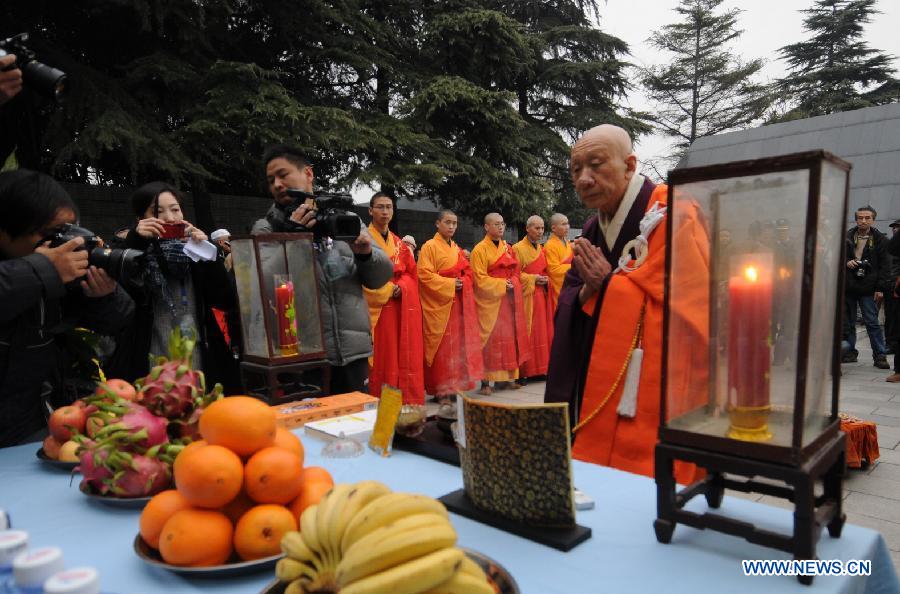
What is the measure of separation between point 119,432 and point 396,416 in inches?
24.0

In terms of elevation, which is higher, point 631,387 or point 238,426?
point 238,426

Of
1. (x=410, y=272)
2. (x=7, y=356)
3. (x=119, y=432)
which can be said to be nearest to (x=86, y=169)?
(x=410, y=272)

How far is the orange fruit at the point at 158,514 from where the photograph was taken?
972 millimetres

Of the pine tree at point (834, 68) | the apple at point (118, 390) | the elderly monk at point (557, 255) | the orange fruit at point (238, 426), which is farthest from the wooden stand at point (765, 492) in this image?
the pine tree at point (834, 68)

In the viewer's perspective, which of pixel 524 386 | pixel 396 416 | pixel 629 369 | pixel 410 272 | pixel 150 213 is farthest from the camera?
pixel 524 386

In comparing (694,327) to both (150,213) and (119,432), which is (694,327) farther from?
(150,213)

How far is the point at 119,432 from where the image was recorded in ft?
3.80

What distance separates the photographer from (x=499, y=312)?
654 centimetres

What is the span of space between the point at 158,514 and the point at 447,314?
4.90 metres

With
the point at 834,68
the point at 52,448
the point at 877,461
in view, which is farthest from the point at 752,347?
the point at 834,68

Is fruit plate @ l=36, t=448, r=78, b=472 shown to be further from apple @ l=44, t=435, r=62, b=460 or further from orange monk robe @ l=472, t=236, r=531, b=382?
orange monk robe @ l=472, t=236, r=531, b=382

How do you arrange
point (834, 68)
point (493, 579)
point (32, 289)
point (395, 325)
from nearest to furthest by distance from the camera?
1. point (493, 579)
2. point (32, 289)
3. point (395, 325)
4. point (834, 68)

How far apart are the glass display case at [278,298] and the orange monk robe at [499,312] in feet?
13.9

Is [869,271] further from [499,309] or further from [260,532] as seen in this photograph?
[260,532]
